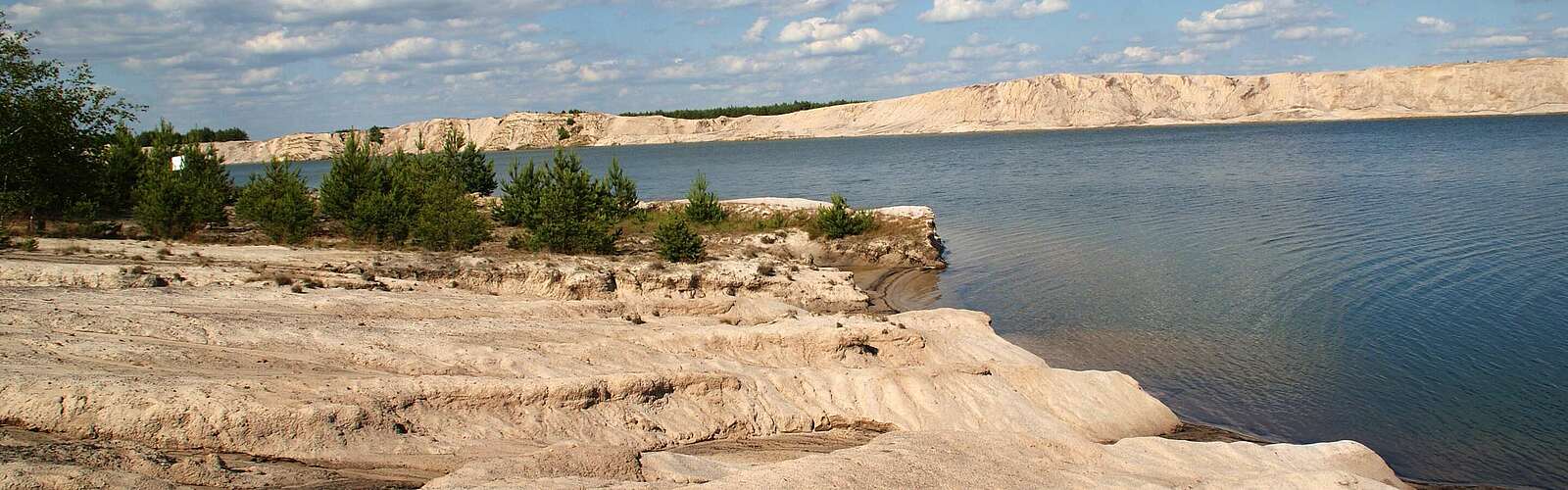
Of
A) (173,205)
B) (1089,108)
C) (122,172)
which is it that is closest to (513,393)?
(173,205)

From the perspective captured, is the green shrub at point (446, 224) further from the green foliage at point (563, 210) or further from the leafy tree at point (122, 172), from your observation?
the leafy tree at point (122, 172)

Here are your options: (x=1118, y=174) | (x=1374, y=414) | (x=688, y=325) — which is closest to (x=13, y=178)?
(x=688, y=325)

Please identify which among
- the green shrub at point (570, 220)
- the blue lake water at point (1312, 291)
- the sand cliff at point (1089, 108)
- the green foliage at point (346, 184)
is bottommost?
the blue lake water at point (1312, 291)

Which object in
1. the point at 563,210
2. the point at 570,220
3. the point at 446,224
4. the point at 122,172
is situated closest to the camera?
the point at 446,224

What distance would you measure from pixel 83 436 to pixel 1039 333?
16.3 metres

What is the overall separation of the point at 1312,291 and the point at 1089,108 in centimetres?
12375

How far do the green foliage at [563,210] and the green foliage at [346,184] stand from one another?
15.7ft

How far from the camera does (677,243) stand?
2658cm

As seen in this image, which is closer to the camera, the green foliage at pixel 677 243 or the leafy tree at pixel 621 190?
the green foliage at pixel 677 243

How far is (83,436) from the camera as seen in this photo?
9.31m

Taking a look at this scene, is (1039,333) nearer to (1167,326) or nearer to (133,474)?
(1167,326)

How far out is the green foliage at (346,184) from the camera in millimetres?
29891

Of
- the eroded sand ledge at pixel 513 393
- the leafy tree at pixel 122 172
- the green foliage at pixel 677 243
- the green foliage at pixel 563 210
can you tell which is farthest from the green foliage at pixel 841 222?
the leafy tree at pixel 122 172

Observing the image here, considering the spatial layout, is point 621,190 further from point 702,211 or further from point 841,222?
point 841,222
